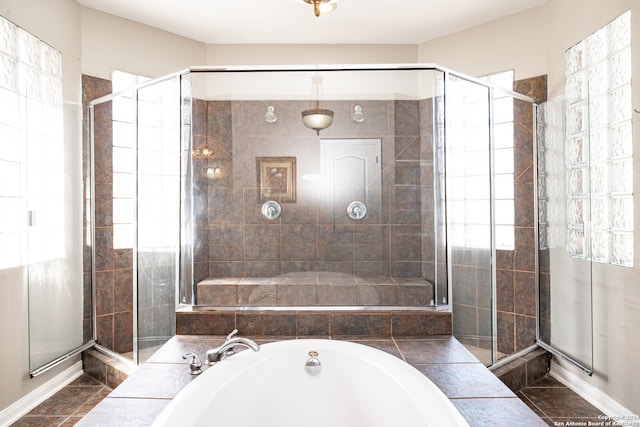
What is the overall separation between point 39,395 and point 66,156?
4.98 feet

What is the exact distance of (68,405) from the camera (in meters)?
2.45

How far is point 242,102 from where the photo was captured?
2.41 metres

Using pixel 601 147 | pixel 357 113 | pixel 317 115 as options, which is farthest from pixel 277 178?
pixel 601 147

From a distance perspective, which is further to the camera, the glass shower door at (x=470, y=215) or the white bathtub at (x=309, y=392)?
the glass shower door at (x=470, y=215)

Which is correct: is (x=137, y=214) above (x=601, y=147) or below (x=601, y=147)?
below

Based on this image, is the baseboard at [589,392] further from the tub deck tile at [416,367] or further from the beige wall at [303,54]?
the beige wall at [303,54]

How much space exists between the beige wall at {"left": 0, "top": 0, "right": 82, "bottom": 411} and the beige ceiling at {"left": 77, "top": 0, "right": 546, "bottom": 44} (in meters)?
0.30

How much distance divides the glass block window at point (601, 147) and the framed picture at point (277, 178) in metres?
1.78

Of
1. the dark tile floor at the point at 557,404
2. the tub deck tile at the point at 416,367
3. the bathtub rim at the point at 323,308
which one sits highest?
the bathtub rim at the point at 323,308

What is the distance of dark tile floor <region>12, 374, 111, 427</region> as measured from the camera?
2.28 meters

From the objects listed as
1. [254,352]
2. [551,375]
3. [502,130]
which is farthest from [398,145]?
[551,375]

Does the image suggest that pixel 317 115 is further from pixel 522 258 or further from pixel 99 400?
pixel 99 400

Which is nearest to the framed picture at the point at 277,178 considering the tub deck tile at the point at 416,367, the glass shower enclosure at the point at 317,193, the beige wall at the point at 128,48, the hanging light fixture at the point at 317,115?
the glass shower enclosure at the point at 317,193

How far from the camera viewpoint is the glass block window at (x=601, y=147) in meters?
2.27
